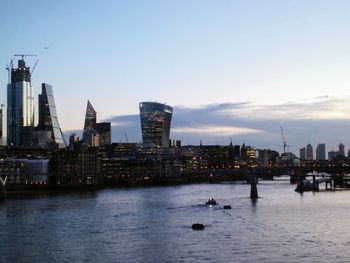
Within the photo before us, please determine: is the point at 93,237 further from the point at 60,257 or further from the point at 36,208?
the point at 36,208

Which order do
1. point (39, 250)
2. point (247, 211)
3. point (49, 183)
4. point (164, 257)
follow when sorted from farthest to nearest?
point (49, 183) < point (247, 211) < point (39, 250) < point (164, 257)

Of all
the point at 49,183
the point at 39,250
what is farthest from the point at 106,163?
the point at 39,250

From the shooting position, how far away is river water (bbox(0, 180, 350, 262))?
35.2 metres

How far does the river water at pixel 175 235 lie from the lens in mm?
35156

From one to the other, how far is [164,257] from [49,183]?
349ft

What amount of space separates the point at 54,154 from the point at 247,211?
10539cm

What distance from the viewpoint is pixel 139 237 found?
140 feet

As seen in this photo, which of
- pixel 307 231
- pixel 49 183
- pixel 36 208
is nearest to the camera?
pixel 307 231

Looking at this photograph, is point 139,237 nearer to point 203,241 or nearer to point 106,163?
point 203,241

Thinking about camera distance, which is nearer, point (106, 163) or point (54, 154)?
point (54, 154)

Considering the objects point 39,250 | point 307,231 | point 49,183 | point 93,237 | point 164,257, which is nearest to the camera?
point 164,257

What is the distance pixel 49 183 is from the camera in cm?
13712

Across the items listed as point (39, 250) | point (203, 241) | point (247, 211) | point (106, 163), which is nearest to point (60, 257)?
point (39, 250)

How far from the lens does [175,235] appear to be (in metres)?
43.6
